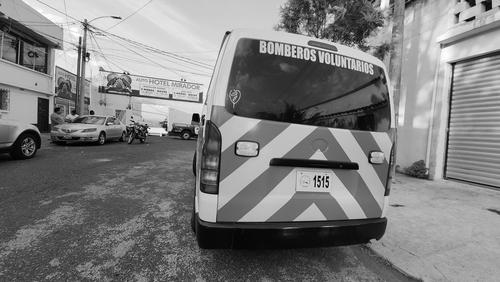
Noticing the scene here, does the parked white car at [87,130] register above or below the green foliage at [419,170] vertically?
above

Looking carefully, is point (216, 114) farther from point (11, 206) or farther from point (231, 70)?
point (11, 206)

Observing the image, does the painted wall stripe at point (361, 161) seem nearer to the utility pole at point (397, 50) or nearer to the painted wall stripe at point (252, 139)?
the painted wall stripe at point (252, 139)

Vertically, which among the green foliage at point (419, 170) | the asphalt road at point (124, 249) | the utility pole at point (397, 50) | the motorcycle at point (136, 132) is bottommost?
the asphalt road at point (124, 249)

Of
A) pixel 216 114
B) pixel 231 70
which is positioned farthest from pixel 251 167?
pixel 231 70

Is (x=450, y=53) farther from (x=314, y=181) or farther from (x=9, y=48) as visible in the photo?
(x=9, y=48)

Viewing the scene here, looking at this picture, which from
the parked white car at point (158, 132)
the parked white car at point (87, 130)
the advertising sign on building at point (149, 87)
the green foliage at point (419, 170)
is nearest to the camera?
the green foliage at point (419, 170)

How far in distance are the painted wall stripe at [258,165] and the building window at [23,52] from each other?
18.1 metres

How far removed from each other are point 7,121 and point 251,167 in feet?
24.3

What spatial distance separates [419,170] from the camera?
7.97m

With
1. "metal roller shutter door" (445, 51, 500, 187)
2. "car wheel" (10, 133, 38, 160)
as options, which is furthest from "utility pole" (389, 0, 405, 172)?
"car wheel" (10, 133, 38, 160)

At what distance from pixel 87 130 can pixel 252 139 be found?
11.6 metres

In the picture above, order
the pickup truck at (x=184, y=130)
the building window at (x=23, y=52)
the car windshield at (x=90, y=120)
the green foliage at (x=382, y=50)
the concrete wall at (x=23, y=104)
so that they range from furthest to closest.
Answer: the pickup truck at (x=184, y=130) < the concrete wall at (x=23, y=104) < the building window at (x=23, y=52) < the car windshield at (x=90, y=120) < the green foliage at (x=382, y=50)

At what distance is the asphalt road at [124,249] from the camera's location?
8.28 ft

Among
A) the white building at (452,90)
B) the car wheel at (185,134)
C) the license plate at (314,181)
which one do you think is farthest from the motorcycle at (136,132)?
Answer: the license plate at (314,181)
